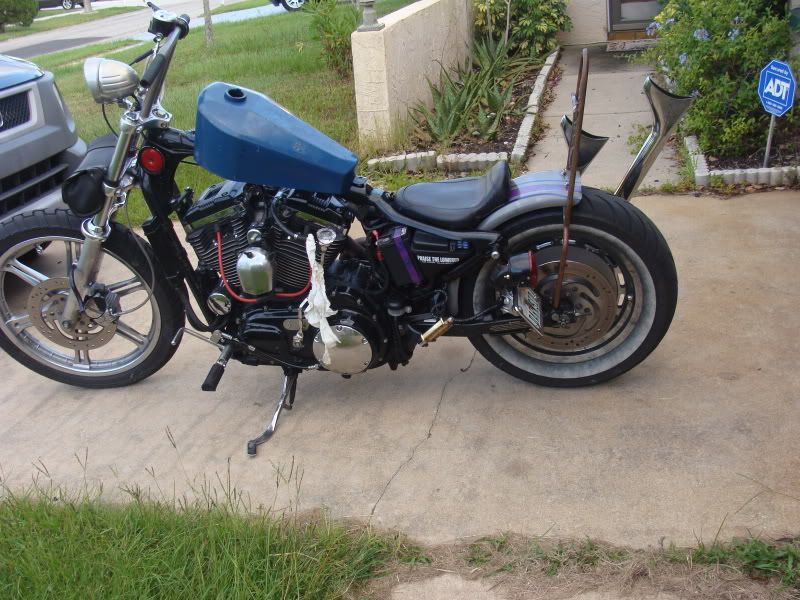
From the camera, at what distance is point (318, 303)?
311 cm

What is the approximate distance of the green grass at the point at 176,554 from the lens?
2.50m

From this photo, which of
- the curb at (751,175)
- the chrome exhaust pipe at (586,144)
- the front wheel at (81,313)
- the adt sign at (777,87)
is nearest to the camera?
the chrome exhaust pipe at (586,144)

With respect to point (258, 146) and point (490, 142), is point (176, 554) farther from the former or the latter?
point (490, 142)

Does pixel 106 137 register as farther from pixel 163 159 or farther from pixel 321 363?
pixel 321 363

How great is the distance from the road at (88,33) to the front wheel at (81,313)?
623 inches

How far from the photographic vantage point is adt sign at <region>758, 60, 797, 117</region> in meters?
4.94

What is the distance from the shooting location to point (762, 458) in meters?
2.91

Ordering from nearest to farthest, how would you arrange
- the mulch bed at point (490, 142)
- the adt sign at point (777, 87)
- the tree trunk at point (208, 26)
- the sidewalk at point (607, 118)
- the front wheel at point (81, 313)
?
the front wheel at point (81, 313), the adt sign at point (777, 87), the sidewalk at point (607, 118), the mulch bed at point (490, 142), the tree trunk at point (208, 26)

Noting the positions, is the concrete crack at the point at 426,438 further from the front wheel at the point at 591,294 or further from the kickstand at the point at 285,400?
the kickstand at the point at 285,400

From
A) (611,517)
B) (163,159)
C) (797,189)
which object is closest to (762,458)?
(611,517)

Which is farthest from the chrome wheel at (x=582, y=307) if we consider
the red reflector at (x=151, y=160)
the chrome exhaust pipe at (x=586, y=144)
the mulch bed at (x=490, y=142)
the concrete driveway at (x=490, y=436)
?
the mulch bed at (x=490, y=142)

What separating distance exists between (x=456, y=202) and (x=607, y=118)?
171 inches

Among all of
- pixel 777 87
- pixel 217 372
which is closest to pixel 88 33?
pixel 777 87

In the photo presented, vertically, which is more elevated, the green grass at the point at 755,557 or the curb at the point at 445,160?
the curb at the point at 445,160
